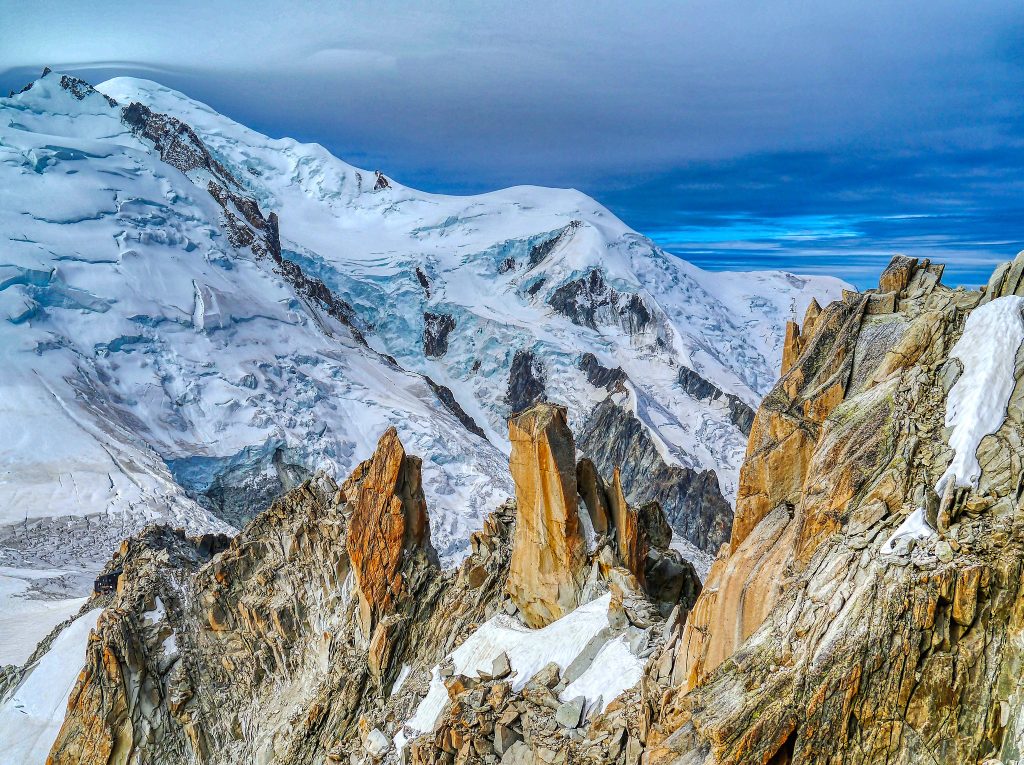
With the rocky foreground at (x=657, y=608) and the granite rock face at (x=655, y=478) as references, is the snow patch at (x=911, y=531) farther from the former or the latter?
the granite rock face at (x=655, y=478)

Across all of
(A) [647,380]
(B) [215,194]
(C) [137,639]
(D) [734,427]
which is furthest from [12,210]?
(D) [734,427]

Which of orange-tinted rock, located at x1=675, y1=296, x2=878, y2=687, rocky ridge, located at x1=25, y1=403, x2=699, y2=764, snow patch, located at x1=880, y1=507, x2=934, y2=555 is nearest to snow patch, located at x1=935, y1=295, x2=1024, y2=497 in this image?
snow patch, located at x1=880, y1=507, x2=934, y2=555

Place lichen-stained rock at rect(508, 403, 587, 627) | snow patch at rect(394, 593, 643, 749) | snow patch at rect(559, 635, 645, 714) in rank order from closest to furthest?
snow patch at rect(559, 635, 645, 714) → snow patch at rect(394, 593, 643, 749) → lichen-stained rock at rect(508, 403, 587, 627)

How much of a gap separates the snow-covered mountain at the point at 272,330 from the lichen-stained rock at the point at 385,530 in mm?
26294

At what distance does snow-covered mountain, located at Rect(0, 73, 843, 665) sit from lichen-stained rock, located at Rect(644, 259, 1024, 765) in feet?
153

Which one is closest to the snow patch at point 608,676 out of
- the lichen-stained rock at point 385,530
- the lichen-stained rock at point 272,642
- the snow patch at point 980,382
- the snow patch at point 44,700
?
the lichen-stained rock at point 272,642

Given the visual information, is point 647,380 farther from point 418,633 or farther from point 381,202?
point 418,633

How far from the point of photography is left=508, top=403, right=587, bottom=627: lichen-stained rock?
960 inches

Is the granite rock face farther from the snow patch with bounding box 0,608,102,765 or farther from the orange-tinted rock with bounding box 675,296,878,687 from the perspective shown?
the orange-tinted rock with bounding box 675,296,878,687

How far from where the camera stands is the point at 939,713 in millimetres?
10469

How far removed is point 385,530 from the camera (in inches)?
1288

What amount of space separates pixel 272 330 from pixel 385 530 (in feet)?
264

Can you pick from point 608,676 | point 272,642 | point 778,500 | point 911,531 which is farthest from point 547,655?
point 272,642

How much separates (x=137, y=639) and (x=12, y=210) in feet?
293
